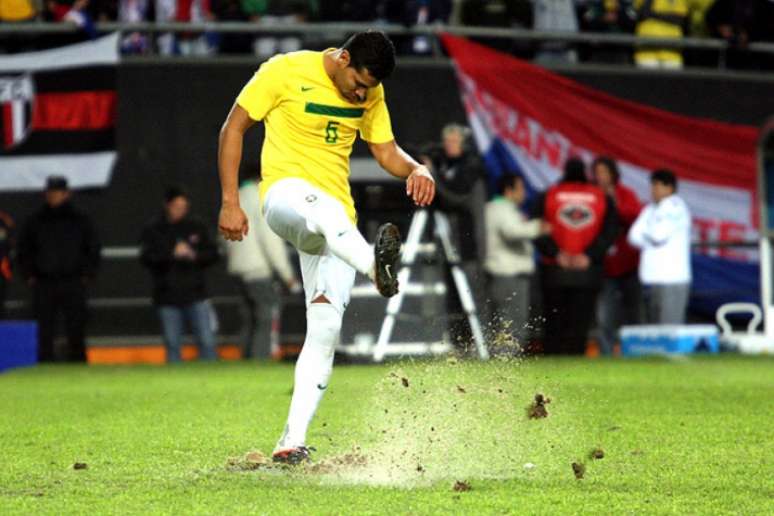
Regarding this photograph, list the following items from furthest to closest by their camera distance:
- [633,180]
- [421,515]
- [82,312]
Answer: [633,180] → [82,312] → [421,515]

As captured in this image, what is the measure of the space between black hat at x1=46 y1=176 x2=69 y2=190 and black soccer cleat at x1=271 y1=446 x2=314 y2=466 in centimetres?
1026

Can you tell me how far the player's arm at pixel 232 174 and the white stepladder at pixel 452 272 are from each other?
8709mm

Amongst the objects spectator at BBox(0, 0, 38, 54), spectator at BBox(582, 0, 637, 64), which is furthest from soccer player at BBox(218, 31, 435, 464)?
spectator at BBox(582, 0, 637, 64)

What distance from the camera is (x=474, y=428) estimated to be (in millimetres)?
9391

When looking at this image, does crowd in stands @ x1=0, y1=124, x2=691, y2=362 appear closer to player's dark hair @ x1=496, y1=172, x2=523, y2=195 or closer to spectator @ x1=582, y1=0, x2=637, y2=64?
player's dark hair @ x1=496, y1=172, x2=523, y2=195

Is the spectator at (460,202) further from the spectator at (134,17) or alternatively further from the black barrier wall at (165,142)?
the spectator at (134,17)

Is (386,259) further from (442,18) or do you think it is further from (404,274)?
(442,18)

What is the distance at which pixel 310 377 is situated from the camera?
792 centimetres

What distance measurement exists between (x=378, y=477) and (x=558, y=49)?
→ 13.3m

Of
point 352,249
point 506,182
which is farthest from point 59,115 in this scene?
point 352,249

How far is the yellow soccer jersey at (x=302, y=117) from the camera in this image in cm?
805

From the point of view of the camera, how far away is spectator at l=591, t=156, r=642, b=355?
17953 millimetres

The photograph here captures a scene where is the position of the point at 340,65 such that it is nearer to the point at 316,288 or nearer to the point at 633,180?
the point at 316,288

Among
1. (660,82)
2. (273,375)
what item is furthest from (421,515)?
(660,82)
